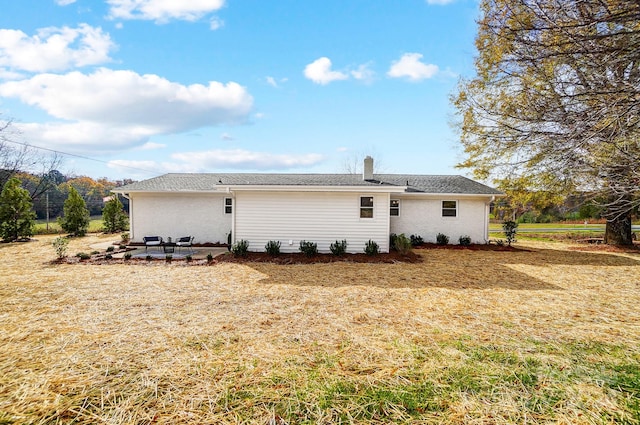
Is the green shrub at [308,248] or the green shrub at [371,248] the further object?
the green shrub at [371,248]

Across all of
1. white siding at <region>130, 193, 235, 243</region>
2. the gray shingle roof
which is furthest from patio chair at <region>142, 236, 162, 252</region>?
the gray shingle roof

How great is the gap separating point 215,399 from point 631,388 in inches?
160

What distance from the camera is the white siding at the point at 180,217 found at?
14.2m

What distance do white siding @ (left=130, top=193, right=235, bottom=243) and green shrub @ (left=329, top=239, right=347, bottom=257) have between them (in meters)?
5.69

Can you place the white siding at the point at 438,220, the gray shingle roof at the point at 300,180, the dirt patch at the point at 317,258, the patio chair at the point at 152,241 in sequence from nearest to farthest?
the dirt patch at the point at 317,258 → the patio chair at the point at 152,241 → the gray shingle roof at the point at 300,180 → the white siding at the point at 438,220

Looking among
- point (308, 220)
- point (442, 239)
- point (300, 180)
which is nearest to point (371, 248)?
point (308, 220)

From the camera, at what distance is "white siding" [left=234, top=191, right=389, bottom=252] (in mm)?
11578

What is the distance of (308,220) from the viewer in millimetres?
11672

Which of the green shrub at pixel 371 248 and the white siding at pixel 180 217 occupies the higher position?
the white siding at pixel 180 217

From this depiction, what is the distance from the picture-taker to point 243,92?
13117mm

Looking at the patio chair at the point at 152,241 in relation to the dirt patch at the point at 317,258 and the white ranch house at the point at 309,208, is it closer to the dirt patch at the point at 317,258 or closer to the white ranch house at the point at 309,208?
the white ranch house at the point at 309,208

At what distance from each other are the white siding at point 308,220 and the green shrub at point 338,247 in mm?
189

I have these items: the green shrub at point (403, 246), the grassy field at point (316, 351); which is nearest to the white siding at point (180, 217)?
the grassy field at point (316, 351)

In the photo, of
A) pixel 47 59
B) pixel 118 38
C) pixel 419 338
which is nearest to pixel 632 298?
pixel 419 338
